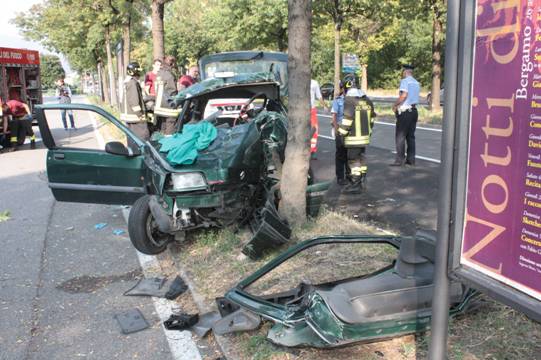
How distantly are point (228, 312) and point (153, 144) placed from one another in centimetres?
289

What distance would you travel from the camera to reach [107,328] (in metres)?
4.08

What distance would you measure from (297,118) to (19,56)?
52.5 feet

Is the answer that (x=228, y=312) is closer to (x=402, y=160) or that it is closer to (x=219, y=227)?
(x=219, y=227)

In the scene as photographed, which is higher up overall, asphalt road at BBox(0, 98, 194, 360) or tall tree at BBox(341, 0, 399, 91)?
tall tree at BBox(341, 0, 399, 91)

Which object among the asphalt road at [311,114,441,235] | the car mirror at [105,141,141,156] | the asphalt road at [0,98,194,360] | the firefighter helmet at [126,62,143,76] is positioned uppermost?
the firefighter helmet at [126,62,143,76]

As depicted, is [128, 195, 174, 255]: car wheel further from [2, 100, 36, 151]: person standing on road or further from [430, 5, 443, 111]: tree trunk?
[430, 5, 443, 111]: tree trunk

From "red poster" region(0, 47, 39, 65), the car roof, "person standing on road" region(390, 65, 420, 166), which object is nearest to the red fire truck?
"red poster" region(0, 47, 39, 65)

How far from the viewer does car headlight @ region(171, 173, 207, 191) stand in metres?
5.11

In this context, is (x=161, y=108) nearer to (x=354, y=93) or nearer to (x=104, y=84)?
(x=354, y=93)

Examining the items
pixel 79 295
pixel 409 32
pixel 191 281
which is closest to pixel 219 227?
pixel 191 281

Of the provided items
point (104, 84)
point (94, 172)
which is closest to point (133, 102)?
point (94, 172)

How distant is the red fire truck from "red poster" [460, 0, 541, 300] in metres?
17.1

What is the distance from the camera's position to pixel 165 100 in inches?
380

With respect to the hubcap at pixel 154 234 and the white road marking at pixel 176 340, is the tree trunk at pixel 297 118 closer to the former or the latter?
the hubcap at pixel 154 234
